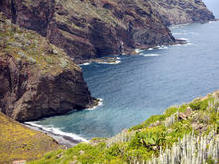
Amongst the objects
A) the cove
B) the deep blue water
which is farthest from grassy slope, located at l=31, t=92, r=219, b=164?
the deep blue water

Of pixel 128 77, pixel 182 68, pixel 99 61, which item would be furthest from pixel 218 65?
pixel 99 61

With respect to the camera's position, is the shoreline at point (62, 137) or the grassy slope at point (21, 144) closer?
the grassy slope at point (21, 144)

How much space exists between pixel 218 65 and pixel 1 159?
137 m

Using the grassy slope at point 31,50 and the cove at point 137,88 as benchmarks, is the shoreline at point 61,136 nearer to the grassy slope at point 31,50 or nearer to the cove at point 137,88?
the cove at point 137,88

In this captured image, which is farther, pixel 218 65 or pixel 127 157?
pixel 218 65

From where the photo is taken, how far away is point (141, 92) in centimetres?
12531

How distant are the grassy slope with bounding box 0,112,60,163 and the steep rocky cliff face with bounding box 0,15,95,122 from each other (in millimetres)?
23123

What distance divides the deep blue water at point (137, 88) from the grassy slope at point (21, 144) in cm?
1670

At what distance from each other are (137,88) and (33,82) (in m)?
49.0

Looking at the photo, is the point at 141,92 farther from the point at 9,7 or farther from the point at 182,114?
the point at 9,7

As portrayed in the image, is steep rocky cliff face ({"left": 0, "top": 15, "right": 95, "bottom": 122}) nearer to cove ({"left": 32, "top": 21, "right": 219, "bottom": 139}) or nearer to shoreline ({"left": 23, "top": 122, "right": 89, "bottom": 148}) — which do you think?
cove ({"left": 32, "top": 21, "right": 219, "bottom": 139})

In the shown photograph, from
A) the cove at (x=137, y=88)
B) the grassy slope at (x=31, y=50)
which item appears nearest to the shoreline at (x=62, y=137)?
the cove at (x=137, y=88)

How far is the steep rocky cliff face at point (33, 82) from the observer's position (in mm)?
104188

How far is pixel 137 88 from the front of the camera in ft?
432
